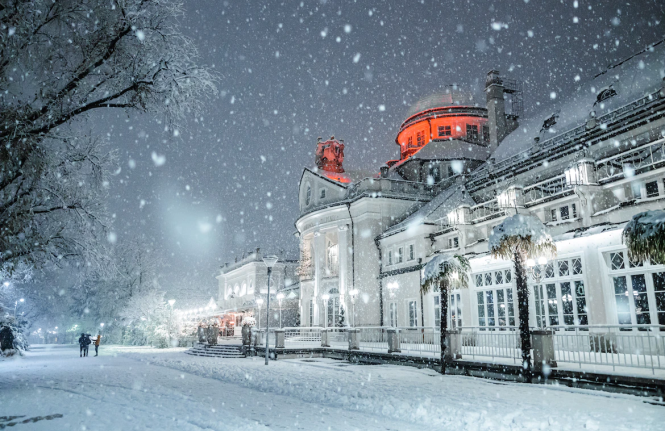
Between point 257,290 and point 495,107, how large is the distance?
105 feet

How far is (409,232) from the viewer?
1125 inches

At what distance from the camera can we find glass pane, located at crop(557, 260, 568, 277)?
695 inches

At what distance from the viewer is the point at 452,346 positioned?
611 inches

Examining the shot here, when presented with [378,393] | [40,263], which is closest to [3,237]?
[40,263]

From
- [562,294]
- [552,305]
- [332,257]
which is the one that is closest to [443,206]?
[552,305]

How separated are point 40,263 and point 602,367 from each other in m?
15.9

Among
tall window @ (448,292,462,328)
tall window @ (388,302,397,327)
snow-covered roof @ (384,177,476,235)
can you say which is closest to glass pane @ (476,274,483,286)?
tall window @ (448,292,462,328)

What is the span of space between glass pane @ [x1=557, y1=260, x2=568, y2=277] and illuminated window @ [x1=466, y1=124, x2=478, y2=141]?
2436 cm

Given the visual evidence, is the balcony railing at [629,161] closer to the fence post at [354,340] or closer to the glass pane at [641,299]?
the glass pane at [641,299]

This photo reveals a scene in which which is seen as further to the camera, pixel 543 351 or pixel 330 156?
pixel 330 156

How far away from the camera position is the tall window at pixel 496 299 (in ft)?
66.0

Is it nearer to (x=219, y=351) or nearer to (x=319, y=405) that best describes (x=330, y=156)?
(x=219, y=351)

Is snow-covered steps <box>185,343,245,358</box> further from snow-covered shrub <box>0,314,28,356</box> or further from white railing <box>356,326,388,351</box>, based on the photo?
snow-covered shrub <box>0,314,28,356</box>

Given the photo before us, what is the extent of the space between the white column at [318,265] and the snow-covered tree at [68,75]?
83.4 feet
